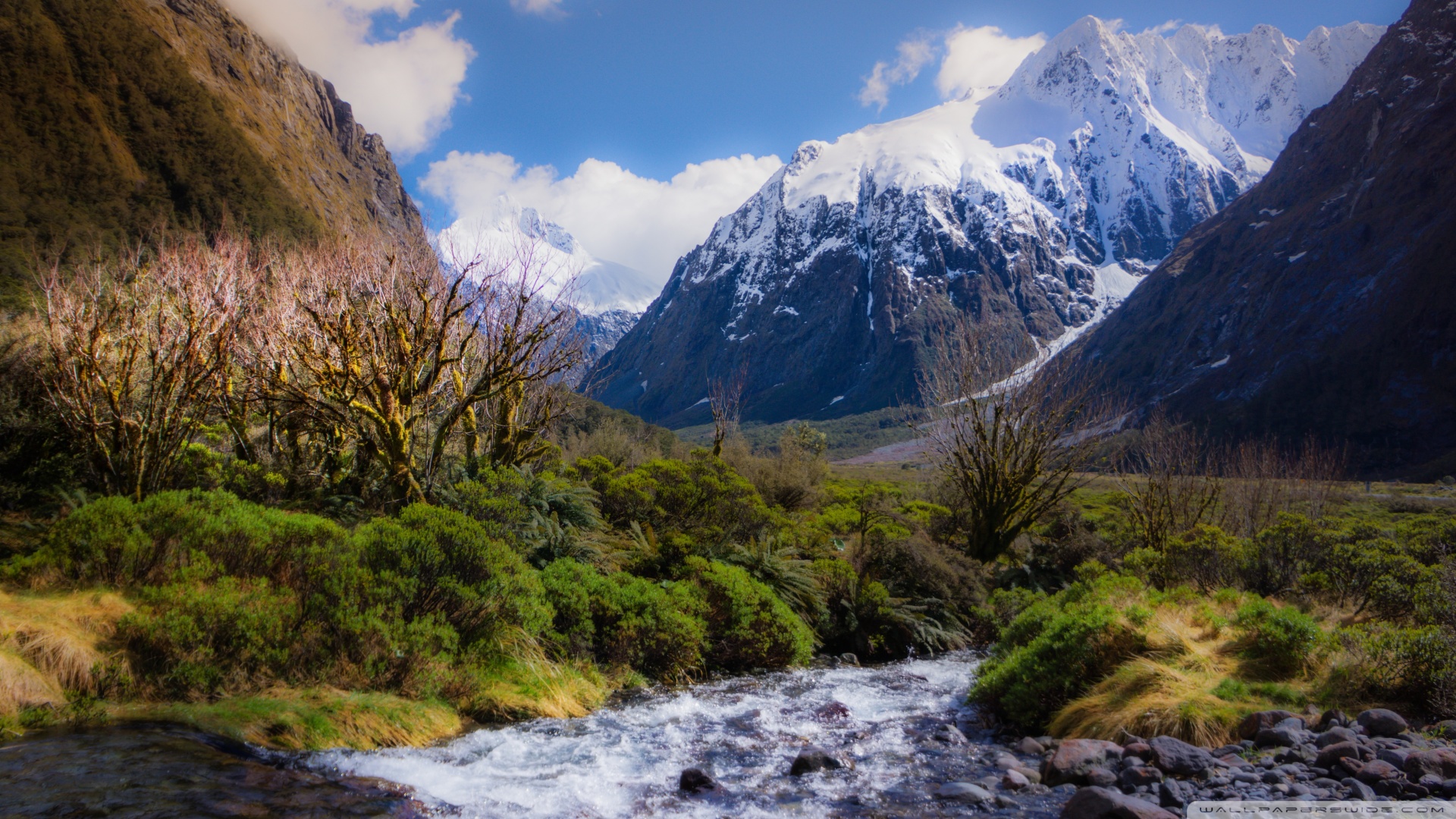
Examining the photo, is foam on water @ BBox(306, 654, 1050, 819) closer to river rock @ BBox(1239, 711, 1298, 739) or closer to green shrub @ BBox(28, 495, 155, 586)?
river rock @ BBox(1239, 711, 1298, 739)

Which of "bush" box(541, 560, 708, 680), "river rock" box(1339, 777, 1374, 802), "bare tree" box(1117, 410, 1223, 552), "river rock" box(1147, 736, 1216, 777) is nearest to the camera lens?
"river rock" box(1339, 777, 1374, 802)

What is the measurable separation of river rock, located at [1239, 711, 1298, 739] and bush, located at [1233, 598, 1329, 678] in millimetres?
1626

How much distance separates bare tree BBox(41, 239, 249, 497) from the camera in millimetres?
9906

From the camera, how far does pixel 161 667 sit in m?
6.30

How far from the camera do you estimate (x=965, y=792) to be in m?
6.14

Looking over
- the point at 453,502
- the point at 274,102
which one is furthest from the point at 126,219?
the point at 453,502

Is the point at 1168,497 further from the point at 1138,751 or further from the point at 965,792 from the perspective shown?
the point at 965,792

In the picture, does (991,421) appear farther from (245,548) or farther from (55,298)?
(55,298)

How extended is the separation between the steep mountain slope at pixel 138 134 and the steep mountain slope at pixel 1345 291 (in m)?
128

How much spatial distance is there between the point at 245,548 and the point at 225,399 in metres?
5.83

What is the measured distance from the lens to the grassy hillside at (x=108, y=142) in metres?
66.7

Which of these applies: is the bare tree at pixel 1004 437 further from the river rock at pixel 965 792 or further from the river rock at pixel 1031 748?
the river rock at pixel 965 792

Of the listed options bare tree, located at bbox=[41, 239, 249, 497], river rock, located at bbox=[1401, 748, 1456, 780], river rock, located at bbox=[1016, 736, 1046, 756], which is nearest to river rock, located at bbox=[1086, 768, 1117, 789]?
river rock, located at bbox=[1016, 736, 1046, 756]

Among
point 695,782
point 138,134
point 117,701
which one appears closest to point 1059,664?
point 695,782
